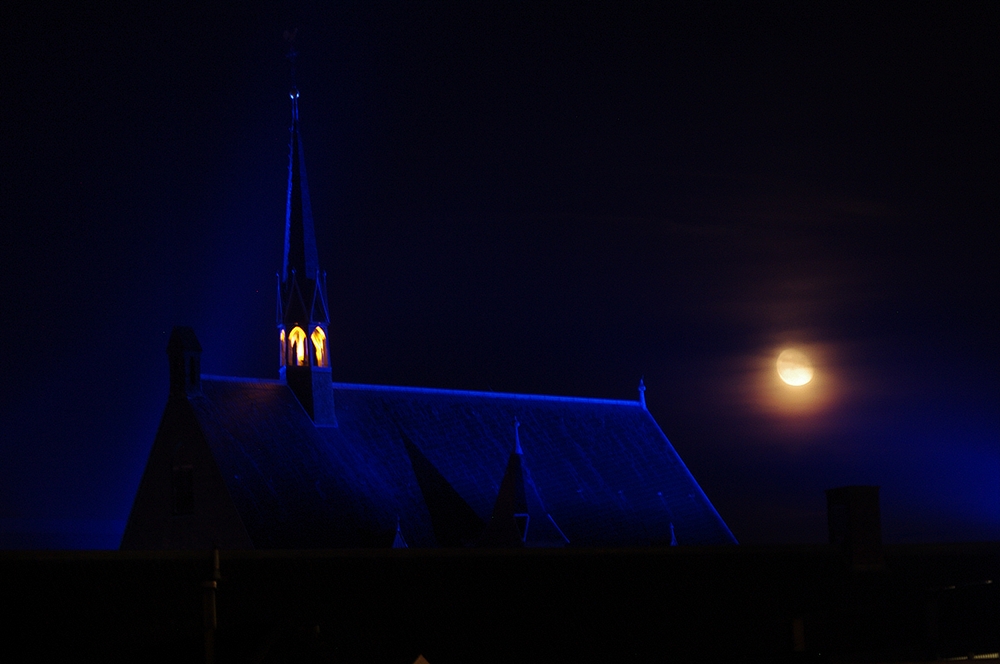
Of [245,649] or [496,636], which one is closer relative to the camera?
[245,649]

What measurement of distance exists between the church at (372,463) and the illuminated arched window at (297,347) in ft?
0.20

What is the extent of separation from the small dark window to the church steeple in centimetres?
654

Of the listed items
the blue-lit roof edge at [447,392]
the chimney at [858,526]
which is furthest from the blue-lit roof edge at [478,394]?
the chimney at [858,526]

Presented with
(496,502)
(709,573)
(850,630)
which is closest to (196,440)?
(496,502)

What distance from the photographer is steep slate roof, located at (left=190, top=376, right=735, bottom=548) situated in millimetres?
47000

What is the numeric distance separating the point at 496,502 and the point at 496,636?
20212mm

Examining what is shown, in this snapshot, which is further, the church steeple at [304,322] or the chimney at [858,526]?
the church steeple at [304,322]

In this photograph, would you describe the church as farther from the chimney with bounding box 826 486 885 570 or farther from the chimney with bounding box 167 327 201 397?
the chimney with bounding box 826 486 885 570

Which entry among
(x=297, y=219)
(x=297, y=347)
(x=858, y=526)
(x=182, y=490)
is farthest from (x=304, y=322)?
(x=858, y=526)

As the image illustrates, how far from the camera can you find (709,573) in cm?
3569

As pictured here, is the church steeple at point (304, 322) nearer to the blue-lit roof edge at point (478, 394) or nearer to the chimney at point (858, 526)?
the blue-lit roof edge at point (478, 394)

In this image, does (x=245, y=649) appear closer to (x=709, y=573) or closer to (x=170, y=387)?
(x=709, y=573)

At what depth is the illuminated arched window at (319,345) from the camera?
52.2 m

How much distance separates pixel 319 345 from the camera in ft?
172
